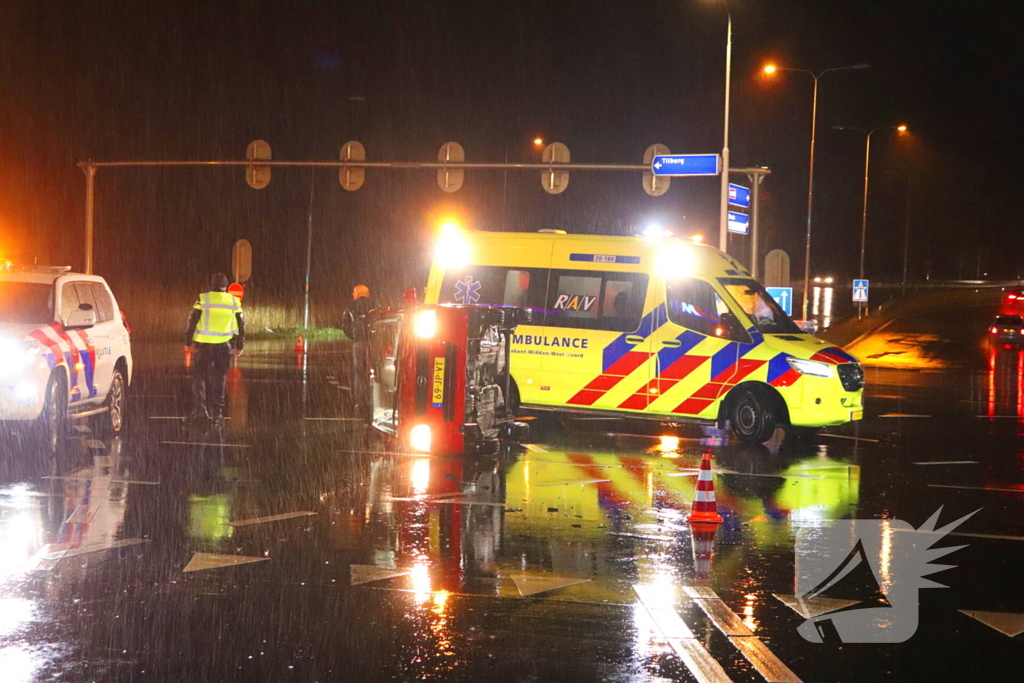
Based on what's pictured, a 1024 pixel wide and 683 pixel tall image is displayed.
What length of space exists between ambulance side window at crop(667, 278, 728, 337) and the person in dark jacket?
16.5 feet

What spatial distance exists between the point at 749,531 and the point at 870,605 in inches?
85.6

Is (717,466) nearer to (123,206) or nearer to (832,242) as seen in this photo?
(123,206)

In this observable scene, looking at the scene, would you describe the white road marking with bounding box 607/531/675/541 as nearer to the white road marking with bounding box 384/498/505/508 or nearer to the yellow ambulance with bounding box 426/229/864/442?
the white road marking with bounding box 384/498/505/508

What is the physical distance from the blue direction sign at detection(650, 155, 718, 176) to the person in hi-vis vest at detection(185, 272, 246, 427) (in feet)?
40.3

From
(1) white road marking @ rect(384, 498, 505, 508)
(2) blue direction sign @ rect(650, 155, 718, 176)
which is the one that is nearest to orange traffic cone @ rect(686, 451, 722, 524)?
(1) white road marking @ rect(384, 498, 505, 508)

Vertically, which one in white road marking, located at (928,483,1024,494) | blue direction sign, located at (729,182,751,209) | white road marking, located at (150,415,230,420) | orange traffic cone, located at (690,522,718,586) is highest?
blue direction sign, located at (729,182,751,209)

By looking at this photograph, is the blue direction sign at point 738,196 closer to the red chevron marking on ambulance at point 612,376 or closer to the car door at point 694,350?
the car door at point 694,350

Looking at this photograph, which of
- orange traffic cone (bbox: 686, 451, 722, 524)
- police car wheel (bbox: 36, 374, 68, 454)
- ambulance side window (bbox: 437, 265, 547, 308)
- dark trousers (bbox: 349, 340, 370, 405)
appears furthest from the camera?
dark trousers (bbox: 349, 340, 370, 405)

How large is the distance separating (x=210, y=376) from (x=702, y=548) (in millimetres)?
8226

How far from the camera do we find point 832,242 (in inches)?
3543

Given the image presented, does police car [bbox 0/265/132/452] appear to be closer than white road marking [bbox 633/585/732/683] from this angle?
No

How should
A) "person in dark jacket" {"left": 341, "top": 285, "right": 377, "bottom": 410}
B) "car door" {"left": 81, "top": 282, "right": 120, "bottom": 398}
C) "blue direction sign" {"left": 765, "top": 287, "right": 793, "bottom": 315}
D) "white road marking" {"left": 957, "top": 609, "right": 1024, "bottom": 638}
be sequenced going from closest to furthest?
"white road marking" {"left": 957, "top": 609, "right": 1024, "bottom": 638} < "car door" {"left": 81, "top": 282, "right": 120, "bottom": 398} < "person in dark jacket" {"left": 341, "top": 285, "right": 377, "bottom": 410} < "blue direction sign" {"left": 765, "top": 287, "right": 793, "bottom": 315}

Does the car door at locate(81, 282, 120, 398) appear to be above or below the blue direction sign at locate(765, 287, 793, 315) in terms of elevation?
below

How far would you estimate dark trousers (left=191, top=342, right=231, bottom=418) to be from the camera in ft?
48.2
